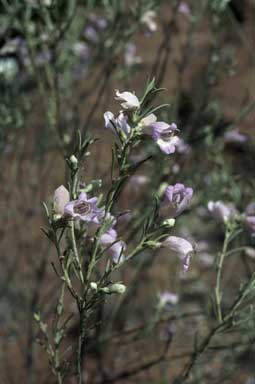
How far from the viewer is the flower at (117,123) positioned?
123cm

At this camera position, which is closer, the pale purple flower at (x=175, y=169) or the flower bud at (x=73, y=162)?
the flower bud at (x=73, y=162)

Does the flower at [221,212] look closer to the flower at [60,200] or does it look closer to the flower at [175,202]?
the flower at [175,202]

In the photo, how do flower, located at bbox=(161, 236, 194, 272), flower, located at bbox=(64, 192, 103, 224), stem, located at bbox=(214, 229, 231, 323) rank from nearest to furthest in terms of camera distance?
flower, located at bbox=(64, 192, 103, 224)
flower, located at bbox=(161, 236, 194, 272)
stem, located at bbox=(214, 229, 231, 323)

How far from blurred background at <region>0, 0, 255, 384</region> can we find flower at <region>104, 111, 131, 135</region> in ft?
0.14

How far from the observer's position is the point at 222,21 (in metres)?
2.76

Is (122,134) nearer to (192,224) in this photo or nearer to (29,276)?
(29,276)

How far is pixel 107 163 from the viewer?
Result: 520 cm

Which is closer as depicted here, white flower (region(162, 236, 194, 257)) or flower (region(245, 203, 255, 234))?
white flower (region(162, 236, 194, 257))

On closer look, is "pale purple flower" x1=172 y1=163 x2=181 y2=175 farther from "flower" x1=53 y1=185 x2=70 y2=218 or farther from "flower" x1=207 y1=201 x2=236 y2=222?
"flower" x1=53 y1=185 x2=70 y2=218

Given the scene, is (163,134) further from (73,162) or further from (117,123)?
(73,162)

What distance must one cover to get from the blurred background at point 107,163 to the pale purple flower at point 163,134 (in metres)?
0.08

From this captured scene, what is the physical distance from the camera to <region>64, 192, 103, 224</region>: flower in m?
1.17

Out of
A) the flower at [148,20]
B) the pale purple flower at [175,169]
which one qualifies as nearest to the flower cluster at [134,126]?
the pale purple flower at [175,169]

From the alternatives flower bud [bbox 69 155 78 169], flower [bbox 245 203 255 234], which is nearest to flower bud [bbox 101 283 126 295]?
flower bud [bbox 69 155 78 169]
